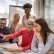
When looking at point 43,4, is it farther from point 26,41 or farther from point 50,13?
point 26,41

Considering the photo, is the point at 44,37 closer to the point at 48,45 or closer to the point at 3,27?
the point at 48,45

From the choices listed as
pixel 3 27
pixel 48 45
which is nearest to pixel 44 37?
pixel 48 45

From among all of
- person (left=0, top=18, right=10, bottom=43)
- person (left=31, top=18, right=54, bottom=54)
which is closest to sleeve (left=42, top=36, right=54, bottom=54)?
person (left=31, top=18, right=54, bottom=54)

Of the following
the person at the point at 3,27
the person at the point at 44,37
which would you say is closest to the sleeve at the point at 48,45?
the person at the point at 44,37

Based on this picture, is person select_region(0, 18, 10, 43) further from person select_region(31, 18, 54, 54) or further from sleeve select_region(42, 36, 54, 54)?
sleeve select_region(42, 36, 54, 54)

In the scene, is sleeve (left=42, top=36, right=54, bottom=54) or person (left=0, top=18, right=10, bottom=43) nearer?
sleeve (left=42, top=36, right=54, bottom=54)

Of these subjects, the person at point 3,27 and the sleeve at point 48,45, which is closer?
the sleeve at point 48,45

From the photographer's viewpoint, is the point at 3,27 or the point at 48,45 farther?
the point at 3,27

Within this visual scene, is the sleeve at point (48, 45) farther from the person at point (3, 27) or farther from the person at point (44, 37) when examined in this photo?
the person at point (3, 27)

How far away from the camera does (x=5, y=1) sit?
178 inches

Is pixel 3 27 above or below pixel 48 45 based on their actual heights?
above

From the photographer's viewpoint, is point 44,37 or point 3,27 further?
point 3,27

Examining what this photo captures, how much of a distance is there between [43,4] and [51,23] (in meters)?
0.68

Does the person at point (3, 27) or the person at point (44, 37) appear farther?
the person at point (3, 27)
